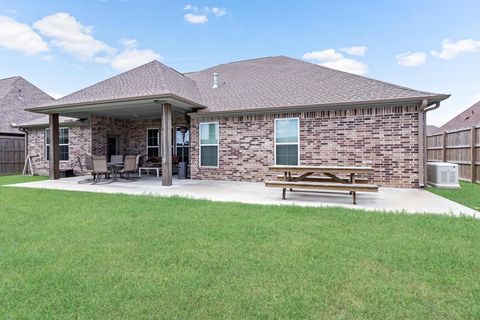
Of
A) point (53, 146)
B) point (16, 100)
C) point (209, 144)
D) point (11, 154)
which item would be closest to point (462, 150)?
point (209, 144)

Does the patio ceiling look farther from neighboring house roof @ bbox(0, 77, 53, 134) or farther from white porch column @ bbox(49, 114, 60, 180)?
neighboring house roof @ bbox(0, 77, 53, 134)

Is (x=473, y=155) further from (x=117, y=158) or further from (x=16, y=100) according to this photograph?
(x=16, y=100)

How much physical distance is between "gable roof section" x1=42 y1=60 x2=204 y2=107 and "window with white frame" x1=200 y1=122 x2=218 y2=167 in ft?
4.05

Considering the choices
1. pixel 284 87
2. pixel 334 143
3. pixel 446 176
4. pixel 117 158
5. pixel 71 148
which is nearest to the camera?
pixel 446 176

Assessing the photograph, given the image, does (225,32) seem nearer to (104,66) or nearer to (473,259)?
(104,66)

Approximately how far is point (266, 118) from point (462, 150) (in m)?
8.73

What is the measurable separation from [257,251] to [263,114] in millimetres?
7838

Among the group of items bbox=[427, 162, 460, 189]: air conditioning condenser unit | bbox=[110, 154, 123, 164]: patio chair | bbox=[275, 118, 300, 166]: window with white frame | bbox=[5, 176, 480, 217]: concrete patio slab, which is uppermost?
bbox=[275, 118, 300, 166]: window with white frame

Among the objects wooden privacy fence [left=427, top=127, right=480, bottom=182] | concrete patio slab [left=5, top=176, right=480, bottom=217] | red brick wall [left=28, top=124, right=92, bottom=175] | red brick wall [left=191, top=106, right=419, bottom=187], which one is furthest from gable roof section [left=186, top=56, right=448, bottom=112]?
red brick wall [left=28, top=124, right=92, bottom=175]

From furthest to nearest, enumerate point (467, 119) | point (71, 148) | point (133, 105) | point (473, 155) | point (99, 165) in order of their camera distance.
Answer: point (467, 119), point (71, 148), point (473, 155), point (133, 105), point (99, 165)

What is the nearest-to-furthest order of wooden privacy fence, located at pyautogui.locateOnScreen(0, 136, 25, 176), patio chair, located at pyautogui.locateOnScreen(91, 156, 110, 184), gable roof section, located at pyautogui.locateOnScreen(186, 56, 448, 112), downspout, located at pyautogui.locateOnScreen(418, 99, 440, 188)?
downspout, located at pyautogui.locateOnScreen(418, 99, 440, 188) < gable roof section, located at pyautogui.locateOnScreen(186, 56, 448, 112) < patio chair, located at pyautogui.locateOnScreen(91, 156, 110, 184) < wooden privacy fence, located at pyautogui.locateOnScreen(0, 136, 25, 176)

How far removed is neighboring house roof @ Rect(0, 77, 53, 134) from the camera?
58.2 feet

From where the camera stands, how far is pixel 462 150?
11.7 metres

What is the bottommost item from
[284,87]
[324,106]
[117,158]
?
[117,158]
